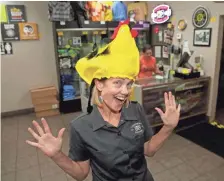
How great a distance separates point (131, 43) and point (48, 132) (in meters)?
0.58

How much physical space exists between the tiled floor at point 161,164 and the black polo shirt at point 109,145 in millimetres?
1526

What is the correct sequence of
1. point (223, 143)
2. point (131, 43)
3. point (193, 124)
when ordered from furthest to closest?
1. point (193, 124)
2. point (223, 143)
3. point (131, 43)

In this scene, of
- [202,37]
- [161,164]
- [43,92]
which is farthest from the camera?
[43,92]

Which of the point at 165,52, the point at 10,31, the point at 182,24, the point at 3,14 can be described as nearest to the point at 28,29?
the point at 10,31

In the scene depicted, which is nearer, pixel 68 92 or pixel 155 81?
pixel 155 81

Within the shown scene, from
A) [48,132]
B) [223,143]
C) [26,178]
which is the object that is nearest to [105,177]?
[48,132]

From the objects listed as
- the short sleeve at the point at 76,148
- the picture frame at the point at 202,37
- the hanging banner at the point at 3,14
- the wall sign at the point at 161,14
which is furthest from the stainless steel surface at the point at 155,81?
the hanging banner at the point at 3,14

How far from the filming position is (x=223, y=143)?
123 inches

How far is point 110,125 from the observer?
105 centimetres

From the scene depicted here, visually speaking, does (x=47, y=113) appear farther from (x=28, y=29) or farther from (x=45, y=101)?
(x=28, y=29)

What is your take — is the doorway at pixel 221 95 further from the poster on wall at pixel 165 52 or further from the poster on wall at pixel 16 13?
the poster on wall at pixel 16 13

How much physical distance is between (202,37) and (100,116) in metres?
3.24

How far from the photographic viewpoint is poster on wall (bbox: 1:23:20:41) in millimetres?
4077

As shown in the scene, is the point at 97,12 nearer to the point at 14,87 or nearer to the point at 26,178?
the point at 14,87
